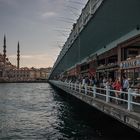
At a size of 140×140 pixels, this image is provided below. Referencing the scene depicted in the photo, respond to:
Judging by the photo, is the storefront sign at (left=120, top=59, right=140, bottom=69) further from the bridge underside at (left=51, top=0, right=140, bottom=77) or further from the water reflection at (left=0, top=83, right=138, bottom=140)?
the water reflection at (left=0, top=83, right=138, bottom=140)

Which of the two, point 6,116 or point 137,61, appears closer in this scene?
point 137,61

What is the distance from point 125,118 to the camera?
59.7ft

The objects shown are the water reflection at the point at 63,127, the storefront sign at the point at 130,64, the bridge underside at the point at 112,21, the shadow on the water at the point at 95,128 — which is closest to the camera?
the shadow on the water at the point at 95,128

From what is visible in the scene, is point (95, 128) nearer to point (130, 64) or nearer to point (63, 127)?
point (63, 127)

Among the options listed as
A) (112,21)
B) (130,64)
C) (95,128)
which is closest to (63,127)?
(95,128)

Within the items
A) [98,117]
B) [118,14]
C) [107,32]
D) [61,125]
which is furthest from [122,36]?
[61,125]

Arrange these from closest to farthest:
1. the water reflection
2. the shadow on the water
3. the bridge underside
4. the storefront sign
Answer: the shadow on the water < the water reflection < the bridge underside < the storefront sign

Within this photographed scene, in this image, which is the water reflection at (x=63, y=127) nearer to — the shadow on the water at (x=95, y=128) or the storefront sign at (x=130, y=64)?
the shadow on the water at (x=95, y=128)

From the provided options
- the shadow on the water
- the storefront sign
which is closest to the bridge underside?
the storefront sign

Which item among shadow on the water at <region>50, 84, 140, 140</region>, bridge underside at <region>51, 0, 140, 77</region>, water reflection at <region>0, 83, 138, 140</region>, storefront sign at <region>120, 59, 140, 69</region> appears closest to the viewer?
shadow on the water at <region>50, 84, 140, 140</region>

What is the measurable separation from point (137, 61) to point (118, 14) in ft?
11.8

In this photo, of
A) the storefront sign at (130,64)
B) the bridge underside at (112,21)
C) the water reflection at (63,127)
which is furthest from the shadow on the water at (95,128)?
the bridge underside at (112,21)

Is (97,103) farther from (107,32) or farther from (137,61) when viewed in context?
(107,32)

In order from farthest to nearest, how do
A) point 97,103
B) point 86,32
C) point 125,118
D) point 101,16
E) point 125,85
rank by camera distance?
point 86,32
point 101,16
point 97,103
point 125,85
point 125,118
